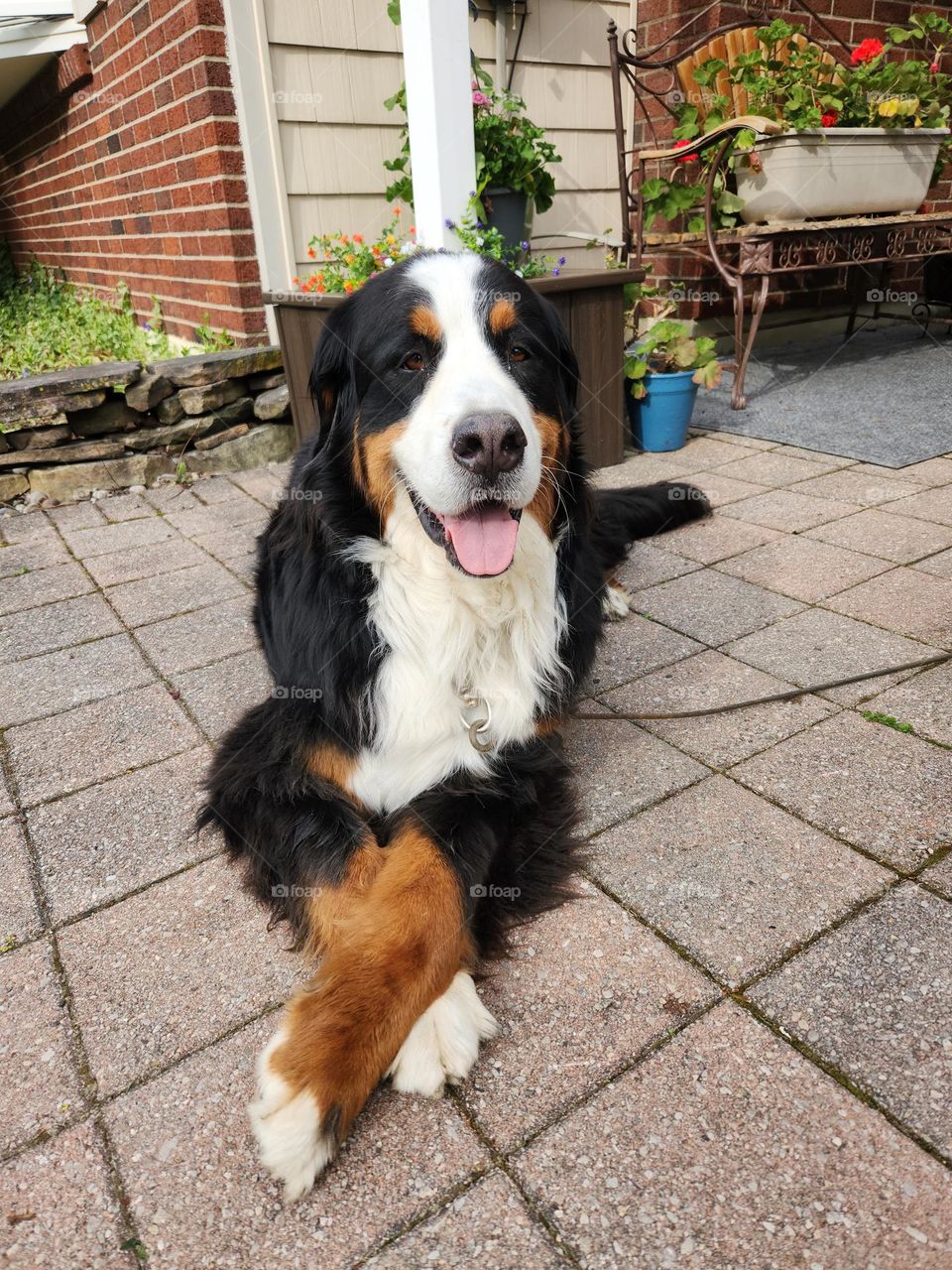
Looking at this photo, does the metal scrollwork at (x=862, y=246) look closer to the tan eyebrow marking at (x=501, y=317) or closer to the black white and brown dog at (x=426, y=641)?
the black white and brown dog at (x=426, y=641)

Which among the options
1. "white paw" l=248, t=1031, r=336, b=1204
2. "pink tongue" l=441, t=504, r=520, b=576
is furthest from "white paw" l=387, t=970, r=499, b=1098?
"pink tongue" l=441, t=504, r=520, b=576

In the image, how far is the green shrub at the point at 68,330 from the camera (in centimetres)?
606

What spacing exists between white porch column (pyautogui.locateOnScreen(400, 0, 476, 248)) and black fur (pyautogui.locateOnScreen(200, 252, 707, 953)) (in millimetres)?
2233

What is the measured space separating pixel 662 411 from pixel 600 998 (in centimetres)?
364

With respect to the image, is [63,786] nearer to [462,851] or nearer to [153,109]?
[462,851]

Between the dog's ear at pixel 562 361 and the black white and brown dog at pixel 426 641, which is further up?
the dog's ear at pixel 562 361

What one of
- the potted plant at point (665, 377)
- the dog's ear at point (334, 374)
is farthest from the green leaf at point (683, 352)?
the dog's ear at point (334, 374)

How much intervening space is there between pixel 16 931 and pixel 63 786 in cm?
52

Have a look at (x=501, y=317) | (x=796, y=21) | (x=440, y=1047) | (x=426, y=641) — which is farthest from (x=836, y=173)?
(x=440, y=1047)

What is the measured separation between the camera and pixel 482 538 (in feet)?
5.69

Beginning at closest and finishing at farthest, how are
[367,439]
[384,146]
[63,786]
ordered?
[367,439] < [63,786] < [384,146]

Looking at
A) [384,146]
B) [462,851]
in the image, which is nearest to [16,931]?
[462,851]

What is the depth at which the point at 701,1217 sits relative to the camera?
3.82 feet

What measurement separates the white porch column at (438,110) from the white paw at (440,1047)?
11.3ft
